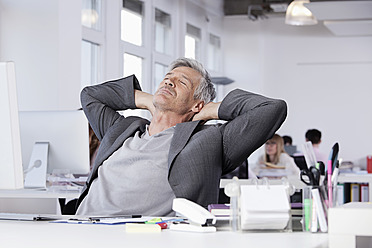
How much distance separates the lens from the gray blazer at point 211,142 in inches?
104

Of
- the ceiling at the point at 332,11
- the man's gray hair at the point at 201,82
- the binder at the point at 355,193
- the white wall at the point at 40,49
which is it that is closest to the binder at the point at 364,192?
the binder at the point at 355,193

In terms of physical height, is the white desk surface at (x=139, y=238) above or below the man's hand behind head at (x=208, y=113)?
below

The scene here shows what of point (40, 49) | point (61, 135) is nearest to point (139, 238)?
point (61, 135)

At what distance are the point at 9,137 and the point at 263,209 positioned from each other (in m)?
0.72

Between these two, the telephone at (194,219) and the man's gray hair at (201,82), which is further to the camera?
the man's gray hair at (201,82)

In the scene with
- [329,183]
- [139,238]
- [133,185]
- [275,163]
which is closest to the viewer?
[139,238]

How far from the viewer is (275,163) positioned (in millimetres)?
7199

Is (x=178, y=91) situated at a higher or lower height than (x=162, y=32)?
lower

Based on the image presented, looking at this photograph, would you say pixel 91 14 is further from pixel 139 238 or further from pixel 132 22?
pixel 139 238

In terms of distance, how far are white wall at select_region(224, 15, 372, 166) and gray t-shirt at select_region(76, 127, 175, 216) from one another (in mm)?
8299

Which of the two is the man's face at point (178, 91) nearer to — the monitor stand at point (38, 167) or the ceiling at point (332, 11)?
the monitor stand at point (38, 167)

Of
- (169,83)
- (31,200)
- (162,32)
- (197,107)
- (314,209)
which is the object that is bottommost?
(31,200)

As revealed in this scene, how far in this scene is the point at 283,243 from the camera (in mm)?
1554

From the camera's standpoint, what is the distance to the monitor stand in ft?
11.7
